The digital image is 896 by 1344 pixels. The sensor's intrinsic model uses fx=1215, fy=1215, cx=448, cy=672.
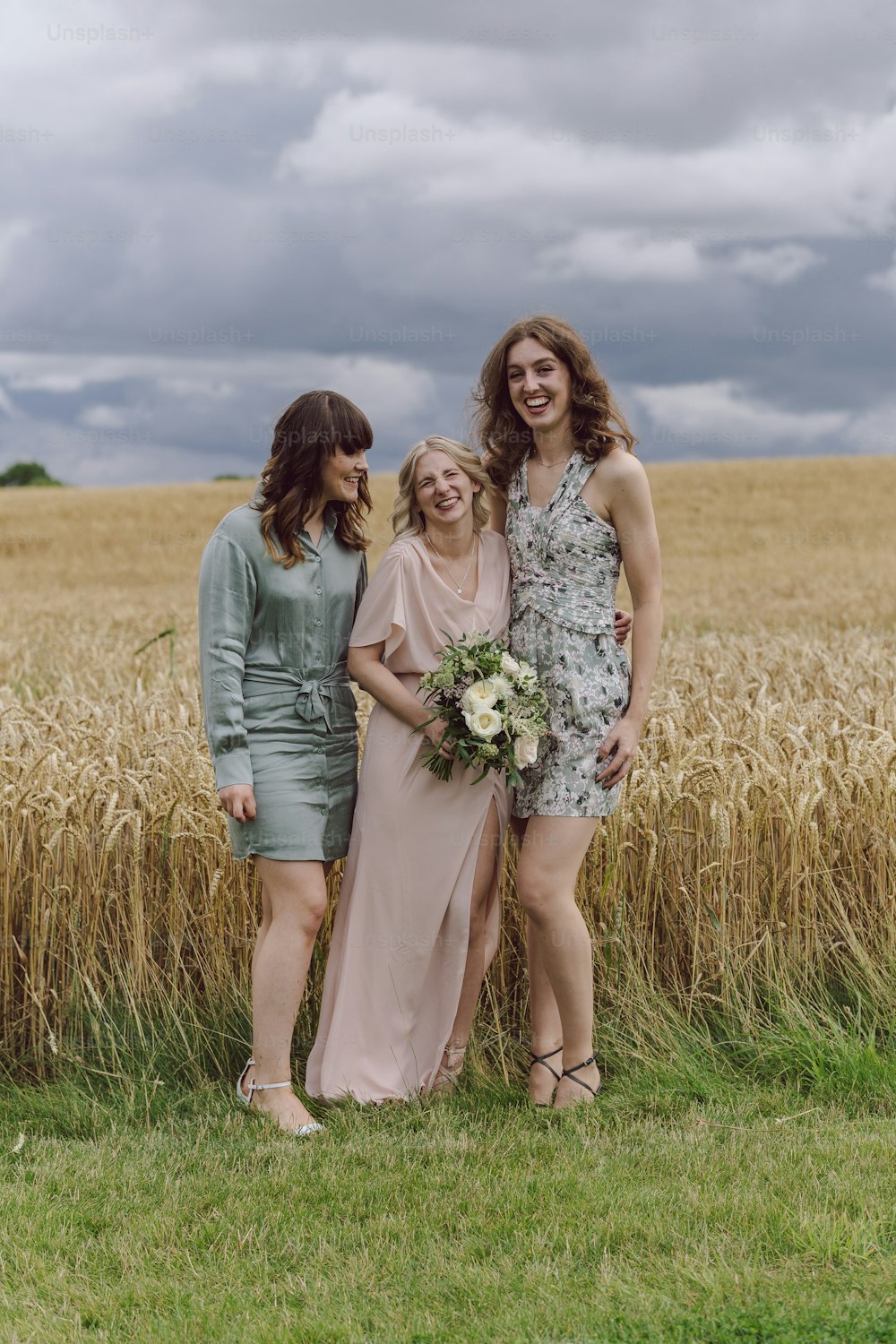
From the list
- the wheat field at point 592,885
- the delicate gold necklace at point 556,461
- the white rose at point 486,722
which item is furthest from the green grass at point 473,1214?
the delicate gold necklace at point 556,461

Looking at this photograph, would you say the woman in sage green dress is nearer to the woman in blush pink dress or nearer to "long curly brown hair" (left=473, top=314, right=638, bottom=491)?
the woman in blush pink dress

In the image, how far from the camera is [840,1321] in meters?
2.77

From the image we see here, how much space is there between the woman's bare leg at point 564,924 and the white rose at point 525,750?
266 mm

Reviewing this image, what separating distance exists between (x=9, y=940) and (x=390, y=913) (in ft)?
5.48

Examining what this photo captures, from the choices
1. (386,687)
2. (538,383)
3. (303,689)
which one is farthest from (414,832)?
(538,383)

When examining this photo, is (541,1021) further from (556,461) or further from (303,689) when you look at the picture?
(556,461)

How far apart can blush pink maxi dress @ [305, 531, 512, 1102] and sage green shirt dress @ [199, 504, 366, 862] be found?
0.12m

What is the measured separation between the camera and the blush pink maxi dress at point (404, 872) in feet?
13.1

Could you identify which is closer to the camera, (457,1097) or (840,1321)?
(840,1321)

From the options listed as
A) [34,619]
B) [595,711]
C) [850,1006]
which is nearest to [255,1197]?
[595,711]

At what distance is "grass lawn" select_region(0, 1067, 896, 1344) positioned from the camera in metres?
2.86

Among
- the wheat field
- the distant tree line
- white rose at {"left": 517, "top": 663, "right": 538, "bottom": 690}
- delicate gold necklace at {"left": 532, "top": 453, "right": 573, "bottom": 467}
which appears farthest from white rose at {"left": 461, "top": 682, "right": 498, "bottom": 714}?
the distant tree line

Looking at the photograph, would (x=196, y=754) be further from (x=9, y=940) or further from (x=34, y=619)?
(x=34, y=619)

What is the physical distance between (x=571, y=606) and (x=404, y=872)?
1.06m
